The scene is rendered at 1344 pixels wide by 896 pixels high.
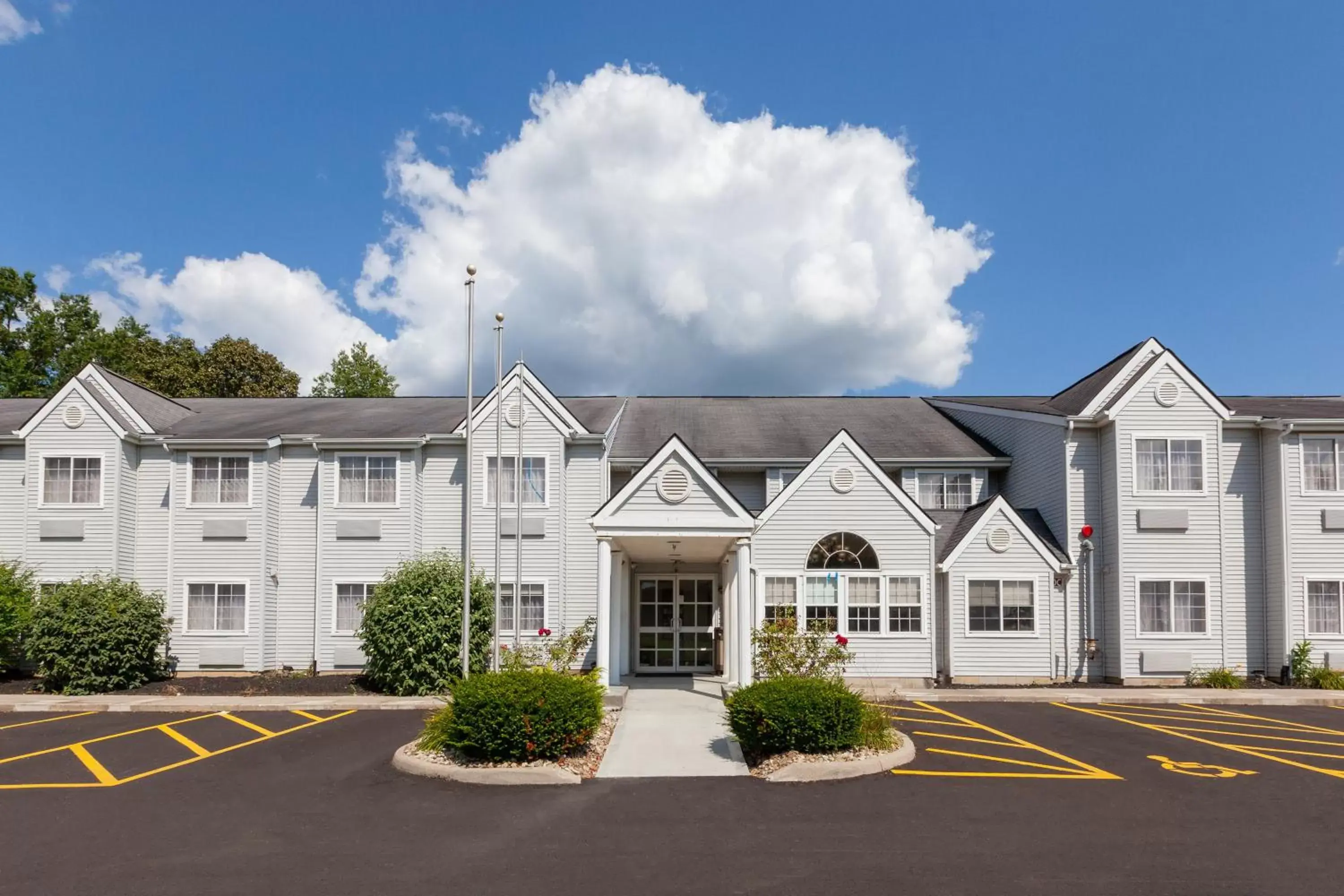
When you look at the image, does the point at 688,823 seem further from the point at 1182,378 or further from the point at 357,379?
the point at 357,379

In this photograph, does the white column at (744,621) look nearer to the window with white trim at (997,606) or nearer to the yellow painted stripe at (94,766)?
the window with white trim at (997,606)

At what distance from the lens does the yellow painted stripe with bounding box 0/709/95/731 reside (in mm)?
16391

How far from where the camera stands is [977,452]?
2519 cm

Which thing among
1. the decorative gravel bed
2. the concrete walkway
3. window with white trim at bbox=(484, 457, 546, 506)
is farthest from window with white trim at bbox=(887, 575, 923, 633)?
the decorative gravel bed

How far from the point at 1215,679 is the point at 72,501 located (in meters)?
27.7

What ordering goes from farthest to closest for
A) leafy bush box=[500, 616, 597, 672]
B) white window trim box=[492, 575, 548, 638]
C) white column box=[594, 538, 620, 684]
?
white window trim box=[492, 575, 548, 638] < white column box=[594, 538, 620, 684] < leafy bush box=[500, 616, 597, 672]

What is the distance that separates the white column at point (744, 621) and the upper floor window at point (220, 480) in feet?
42.9

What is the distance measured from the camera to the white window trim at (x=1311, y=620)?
21.8m

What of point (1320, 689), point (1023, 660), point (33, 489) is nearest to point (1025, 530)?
point (1023, 660)

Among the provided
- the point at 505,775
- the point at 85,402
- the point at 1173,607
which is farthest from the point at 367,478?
the point at 1173,607

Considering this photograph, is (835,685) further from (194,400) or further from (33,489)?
(194,400)

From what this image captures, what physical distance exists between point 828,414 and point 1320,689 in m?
14.1

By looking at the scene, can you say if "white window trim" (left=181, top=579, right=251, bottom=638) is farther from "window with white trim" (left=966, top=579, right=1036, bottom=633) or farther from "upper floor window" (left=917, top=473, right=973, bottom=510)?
"window with white trim" (left=966, top=579, right=1036, bottom=633)

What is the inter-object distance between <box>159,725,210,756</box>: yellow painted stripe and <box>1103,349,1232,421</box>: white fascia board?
1996 centimetres
